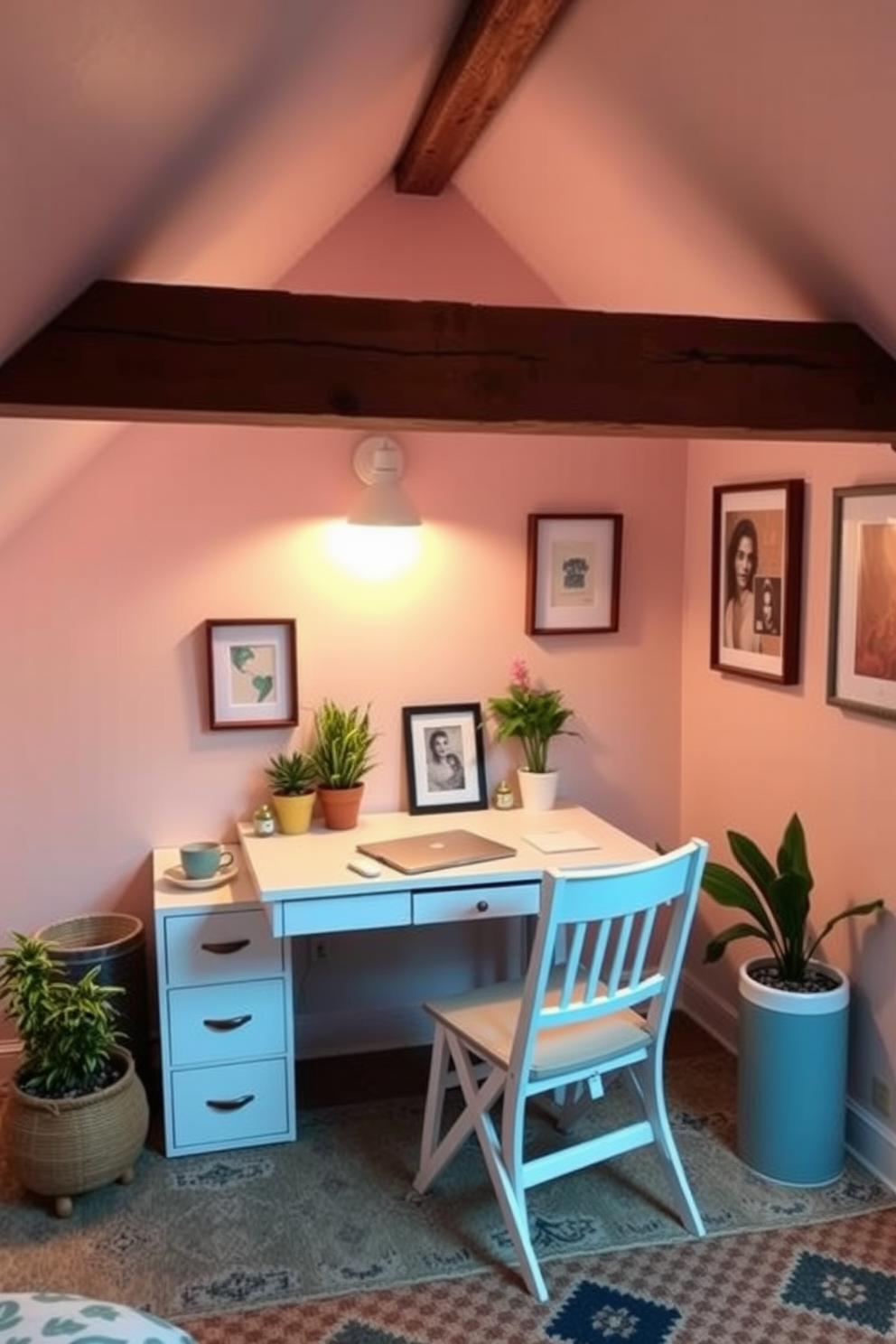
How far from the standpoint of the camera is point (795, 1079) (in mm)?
2711

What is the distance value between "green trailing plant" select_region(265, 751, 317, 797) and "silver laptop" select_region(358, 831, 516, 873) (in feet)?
0.96

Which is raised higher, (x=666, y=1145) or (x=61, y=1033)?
(x=61, y=1033)

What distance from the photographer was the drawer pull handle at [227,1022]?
2.91 metres

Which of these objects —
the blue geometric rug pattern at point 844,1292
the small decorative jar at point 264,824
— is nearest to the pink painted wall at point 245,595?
the small decorative jar at point 264,824

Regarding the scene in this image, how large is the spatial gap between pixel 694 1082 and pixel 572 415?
2.13 m

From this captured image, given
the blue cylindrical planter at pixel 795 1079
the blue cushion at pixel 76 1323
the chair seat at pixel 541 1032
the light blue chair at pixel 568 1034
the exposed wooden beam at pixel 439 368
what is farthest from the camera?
the blue cylindrical planter at pixel 795 1079

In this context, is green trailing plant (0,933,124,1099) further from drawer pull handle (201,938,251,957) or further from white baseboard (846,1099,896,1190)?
white baseboard (846,1099,896,1190)

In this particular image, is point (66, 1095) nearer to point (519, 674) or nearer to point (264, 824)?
point (264, 824)

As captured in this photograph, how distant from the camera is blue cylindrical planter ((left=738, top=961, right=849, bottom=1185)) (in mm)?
2695

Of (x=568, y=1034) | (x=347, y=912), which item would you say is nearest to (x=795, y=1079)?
(x=568, y=1034)

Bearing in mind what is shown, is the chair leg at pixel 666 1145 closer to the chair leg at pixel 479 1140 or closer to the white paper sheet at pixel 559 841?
the chair leg at pixel 479 1140

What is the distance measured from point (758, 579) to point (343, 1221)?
6.70 ft

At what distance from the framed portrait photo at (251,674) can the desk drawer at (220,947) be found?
634 mm

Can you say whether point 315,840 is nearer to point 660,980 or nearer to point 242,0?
point 660,980
